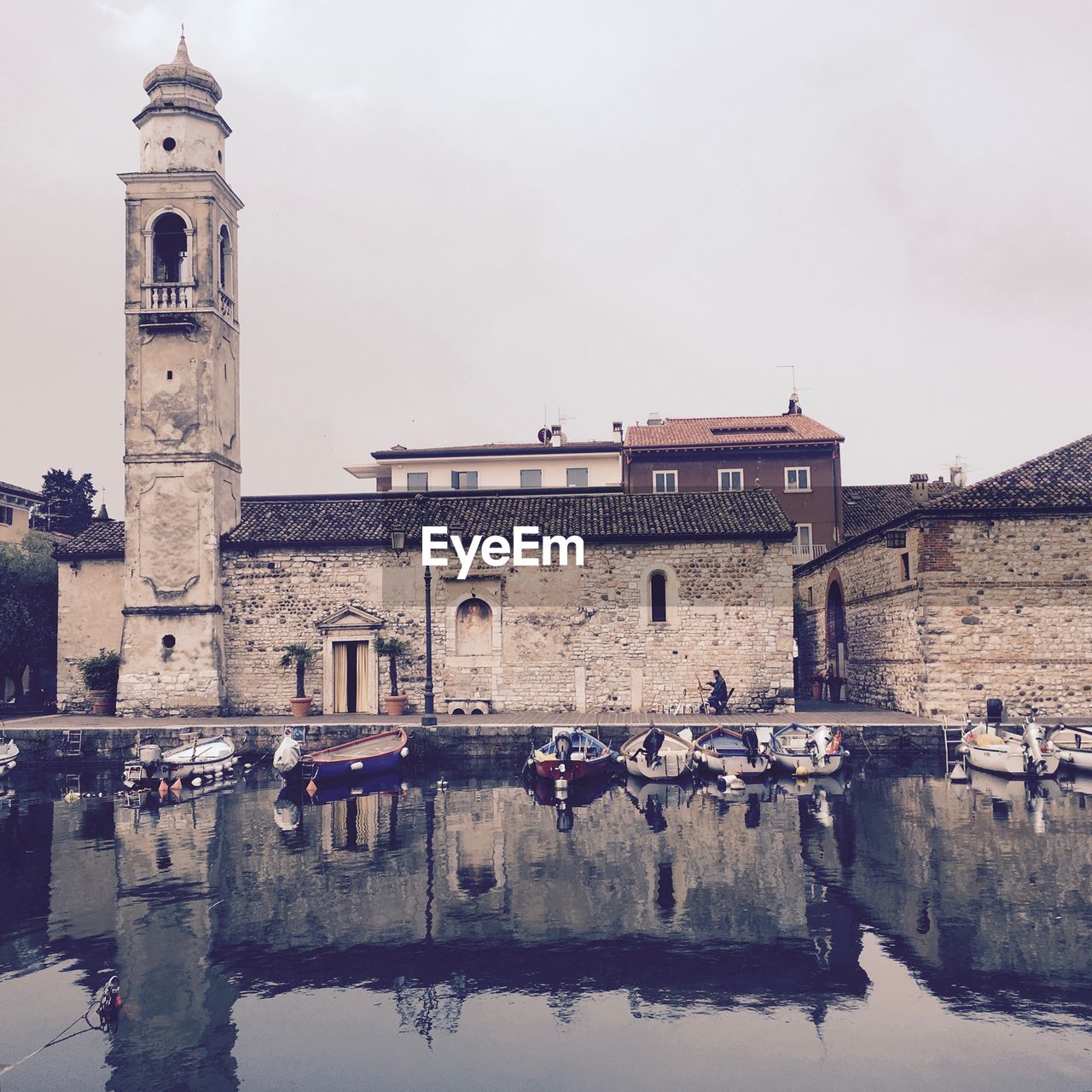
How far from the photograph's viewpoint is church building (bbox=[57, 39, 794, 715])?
31281mm

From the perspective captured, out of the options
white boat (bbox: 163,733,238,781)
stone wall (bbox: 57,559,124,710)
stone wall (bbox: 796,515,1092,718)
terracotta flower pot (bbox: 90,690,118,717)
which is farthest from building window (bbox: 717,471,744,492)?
white boat (bbox: 163,733,238,781)

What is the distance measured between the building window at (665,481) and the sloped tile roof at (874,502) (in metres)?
8.60

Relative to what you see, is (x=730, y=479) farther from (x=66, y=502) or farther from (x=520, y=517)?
(x=66, y=502)

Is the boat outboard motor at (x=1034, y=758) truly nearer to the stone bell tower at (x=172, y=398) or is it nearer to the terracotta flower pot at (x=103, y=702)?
the stone bell tower at (x=172, y=398)

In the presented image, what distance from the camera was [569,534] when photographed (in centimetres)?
3222

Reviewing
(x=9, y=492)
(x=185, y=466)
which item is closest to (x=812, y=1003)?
(x=185, y=466)

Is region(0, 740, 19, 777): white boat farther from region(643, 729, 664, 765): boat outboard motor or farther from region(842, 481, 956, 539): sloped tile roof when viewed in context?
region(842, 481, 956, 539): sloped tile roof

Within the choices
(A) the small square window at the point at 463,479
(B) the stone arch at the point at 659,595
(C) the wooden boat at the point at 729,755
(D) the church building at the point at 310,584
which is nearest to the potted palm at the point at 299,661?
(D) the church building at the point at 310,584

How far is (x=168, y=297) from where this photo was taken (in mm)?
32031

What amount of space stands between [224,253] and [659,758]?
2299 centimetres

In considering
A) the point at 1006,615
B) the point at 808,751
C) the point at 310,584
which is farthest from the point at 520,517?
the point at 1006,615

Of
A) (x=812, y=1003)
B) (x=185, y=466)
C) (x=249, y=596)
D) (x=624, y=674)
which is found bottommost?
(x=812, y=1003)

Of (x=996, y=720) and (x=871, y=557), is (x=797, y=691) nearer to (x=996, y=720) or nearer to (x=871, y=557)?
(x=871, y=557)

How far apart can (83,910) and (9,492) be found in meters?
38.9
